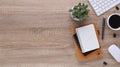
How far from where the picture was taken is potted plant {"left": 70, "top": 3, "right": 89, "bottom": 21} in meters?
1.29

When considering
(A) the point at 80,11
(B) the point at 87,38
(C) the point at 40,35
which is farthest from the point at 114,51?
(C) the point at 40,35

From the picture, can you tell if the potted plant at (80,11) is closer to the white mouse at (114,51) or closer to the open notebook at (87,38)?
the open notebook at (87,38)

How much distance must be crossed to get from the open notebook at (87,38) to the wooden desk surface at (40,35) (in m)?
0.04

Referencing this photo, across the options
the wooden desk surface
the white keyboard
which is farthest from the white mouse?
the white keyboard

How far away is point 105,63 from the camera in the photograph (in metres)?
1.34

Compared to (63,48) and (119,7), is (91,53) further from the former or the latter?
(119,7)

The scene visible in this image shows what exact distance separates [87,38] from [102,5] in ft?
0.58

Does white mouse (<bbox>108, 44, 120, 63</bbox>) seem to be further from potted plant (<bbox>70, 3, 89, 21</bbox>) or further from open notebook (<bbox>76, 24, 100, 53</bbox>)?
potted plant (<bbox>70, 3, 89, 21</bbox>)

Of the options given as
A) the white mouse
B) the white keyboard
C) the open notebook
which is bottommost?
the white mouse

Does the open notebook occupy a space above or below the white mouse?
above

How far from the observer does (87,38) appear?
1.34m

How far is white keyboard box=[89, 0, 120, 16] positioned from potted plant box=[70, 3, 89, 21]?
0.24 feet

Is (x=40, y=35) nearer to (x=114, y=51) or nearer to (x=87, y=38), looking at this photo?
(x=87, y=38)

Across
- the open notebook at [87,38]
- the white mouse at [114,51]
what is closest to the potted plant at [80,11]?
the open notebook at [87,38]
